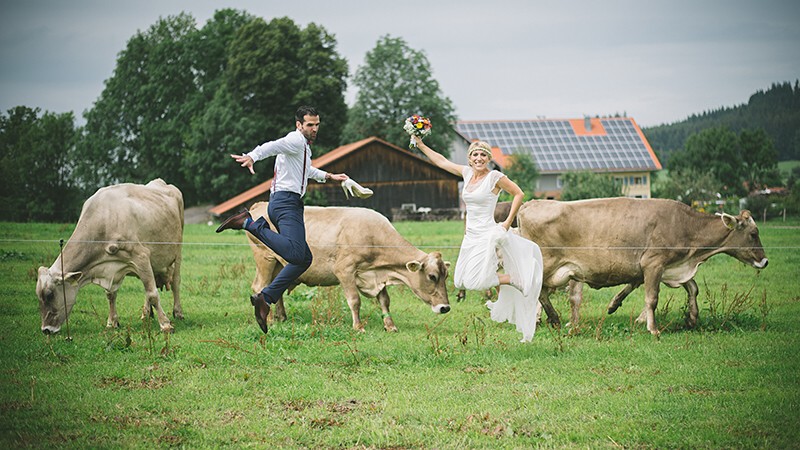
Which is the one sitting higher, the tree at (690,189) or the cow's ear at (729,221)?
the tree at (690,189)

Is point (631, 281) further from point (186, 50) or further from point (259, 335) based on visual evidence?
point (186, 50)

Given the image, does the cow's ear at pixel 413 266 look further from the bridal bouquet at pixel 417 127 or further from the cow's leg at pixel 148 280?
the cow's leg at pixel 148 280

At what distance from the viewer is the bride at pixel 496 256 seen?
1072 cm

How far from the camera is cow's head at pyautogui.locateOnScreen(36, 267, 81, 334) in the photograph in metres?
11.5

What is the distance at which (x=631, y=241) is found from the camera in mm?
12281

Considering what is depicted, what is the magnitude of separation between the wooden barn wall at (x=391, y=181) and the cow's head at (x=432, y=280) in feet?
140

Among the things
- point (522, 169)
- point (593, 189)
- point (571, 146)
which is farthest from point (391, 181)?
point (571, 146)

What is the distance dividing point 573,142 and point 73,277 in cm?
7638

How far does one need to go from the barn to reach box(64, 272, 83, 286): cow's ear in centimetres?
4282

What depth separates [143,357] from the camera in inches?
399

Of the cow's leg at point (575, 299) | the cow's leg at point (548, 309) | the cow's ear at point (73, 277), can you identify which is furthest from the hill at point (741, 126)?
the cow's ear at point (73, 277)

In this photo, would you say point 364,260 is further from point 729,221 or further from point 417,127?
point 729,221

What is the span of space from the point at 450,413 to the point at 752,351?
4.97 metres

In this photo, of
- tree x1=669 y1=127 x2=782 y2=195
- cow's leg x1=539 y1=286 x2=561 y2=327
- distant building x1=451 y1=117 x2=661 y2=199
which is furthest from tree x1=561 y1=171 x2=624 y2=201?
cow's leg x1=539 y1=286 x2=561 y2=327
